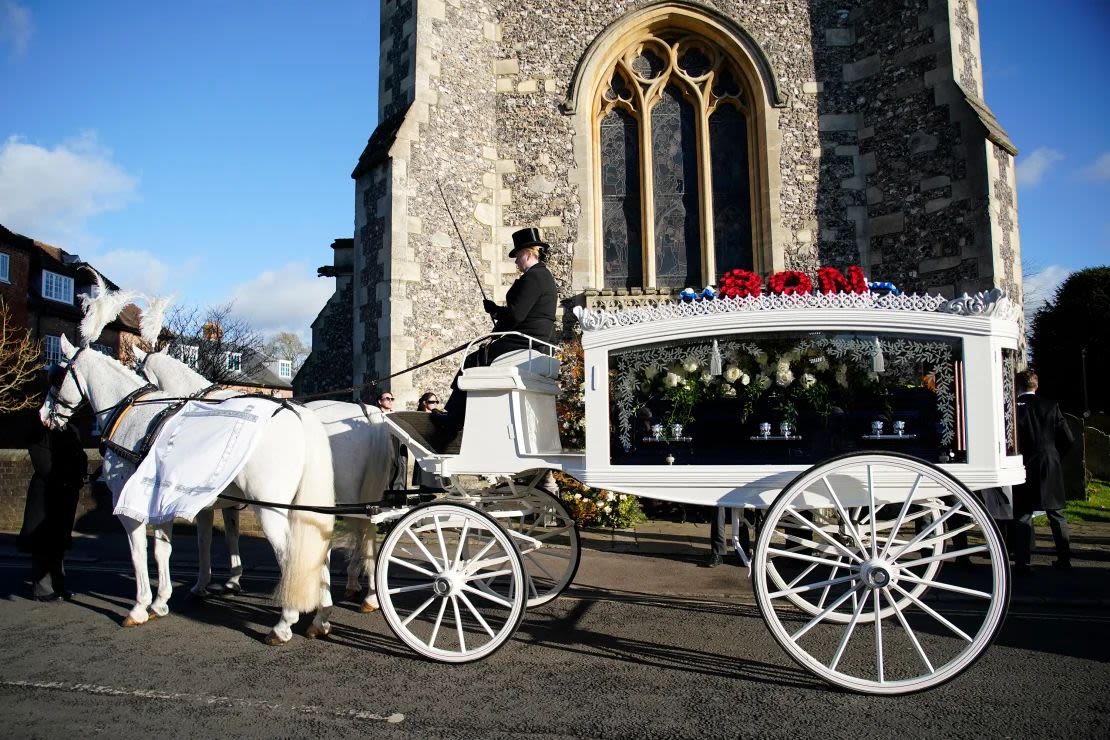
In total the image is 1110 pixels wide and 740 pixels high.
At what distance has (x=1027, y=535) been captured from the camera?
21.9ft

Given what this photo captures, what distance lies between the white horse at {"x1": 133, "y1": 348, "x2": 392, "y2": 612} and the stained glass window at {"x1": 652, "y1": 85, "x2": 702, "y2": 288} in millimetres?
7843

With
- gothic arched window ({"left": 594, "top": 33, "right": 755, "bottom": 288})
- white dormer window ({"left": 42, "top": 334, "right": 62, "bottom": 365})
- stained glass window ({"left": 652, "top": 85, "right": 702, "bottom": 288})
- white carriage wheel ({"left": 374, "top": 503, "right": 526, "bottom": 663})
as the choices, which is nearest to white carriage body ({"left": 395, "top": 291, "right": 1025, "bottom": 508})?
white carriage wheel ({"left": 374, "top": 503, "right": 526, "bottom": 663})

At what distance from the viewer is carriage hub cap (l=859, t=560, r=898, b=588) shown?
143 inches

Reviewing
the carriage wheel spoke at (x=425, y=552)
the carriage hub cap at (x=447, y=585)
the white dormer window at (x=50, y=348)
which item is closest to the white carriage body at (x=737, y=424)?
the carriage wheel spoke at (x=425, y=552)

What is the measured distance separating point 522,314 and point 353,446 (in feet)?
5.13

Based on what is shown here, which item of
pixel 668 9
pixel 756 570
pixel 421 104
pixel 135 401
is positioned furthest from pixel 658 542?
pixel 668 9

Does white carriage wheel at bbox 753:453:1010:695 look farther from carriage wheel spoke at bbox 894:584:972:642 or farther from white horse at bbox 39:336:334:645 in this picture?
white horse at bbox 39:336:334:645

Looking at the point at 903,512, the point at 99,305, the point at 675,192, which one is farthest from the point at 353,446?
the point at 675,192

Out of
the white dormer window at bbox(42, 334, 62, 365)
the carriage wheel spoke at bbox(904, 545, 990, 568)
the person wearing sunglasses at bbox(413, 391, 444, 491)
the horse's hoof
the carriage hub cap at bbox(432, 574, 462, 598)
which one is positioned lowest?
the horse's hoof

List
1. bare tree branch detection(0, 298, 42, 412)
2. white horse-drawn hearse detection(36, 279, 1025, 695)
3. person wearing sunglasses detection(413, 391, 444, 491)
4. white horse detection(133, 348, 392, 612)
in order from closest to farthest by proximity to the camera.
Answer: white horse-drawn hearse detection(36, 279, 1025, 695), white horse detection(133, 348, 392, 612), person wearing sunglasses detection(413, 391, 444, 491), bare tree branch detection(0, 298, 42, 412)

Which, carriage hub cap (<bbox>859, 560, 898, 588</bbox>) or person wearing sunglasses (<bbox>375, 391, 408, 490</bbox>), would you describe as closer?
carriage hub cap (<bbox>859, 560, 898, 588</bbox>)

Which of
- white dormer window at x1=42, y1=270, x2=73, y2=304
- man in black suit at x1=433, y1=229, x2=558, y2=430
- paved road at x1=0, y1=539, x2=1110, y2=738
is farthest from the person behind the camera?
white dormer window at x1=42, y1=270, x2=73, y2=304

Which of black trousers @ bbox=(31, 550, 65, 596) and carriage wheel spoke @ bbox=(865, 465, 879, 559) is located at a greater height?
carriage wheel spoke @ bbox=(865, 465, 879, 559)

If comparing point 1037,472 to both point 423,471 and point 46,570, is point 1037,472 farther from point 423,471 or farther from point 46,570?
point 46,570
